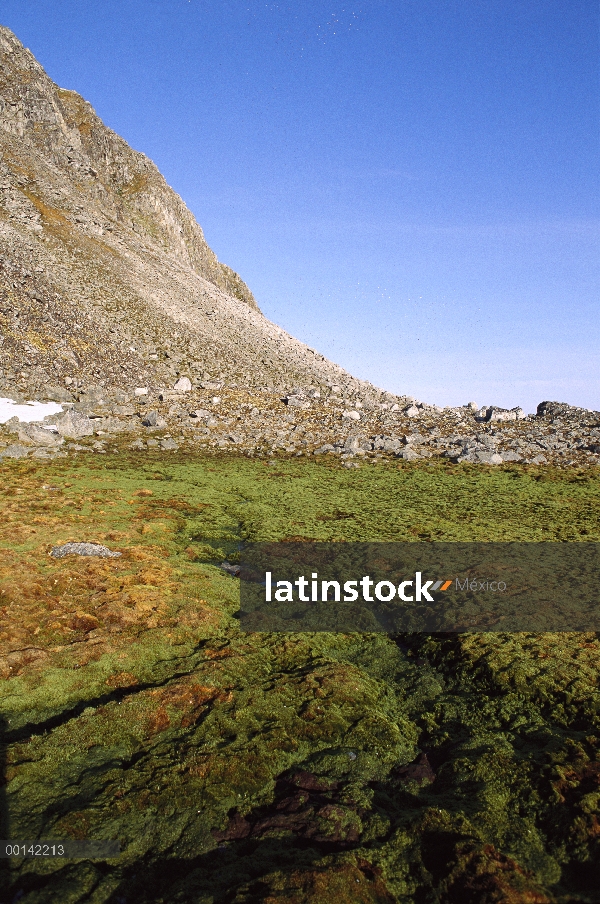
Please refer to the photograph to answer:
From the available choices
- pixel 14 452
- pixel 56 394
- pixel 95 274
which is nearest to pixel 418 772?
pixel 14 452

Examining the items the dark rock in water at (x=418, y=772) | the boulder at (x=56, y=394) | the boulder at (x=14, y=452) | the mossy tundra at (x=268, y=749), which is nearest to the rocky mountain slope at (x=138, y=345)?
the boulder at (x=56, y=394)

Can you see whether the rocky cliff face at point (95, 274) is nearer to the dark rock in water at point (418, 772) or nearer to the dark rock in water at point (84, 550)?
the dark rock in water at point (84, 550)

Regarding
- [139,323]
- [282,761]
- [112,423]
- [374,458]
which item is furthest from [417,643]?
[139,323]

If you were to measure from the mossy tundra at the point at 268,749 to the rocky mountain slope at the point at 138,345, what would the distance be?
2388 centimetres

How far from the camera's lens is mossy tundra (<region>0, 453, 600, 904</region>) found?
20.9 ft

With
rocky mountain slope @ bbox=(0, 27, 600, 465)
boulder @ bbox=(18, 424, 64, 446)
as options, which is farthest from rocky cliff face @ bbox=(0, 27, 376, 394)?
boulder @ bbox=(18, 424, 64, 446)

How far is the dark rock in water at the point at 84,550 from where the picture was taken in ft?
55.5

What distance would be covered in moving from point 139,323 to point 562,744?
65.5 meters

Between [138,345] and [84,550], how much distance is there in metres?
48.4

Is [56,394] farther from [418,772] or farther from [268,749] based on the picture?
[418,772]

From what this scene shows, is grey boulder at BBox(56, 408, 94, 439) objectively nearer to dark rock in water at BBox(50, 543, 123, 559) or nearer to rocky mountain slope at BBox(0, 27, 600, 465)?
rocky mountain slope at BBox(0, 27, 600, 465)

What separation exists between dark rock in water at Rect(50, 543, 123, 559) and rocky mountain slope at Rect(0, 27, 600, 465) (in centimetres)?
1843

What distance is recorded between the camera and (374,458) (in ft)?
126

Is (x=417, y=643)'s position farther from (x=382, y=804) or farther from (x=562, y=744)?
(x=382, y=804)
